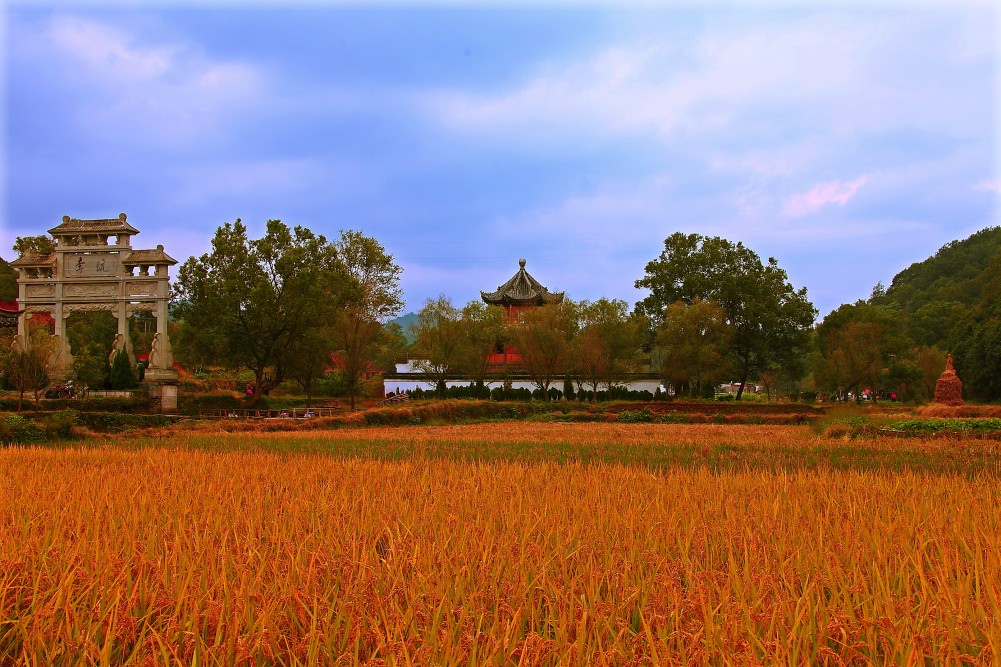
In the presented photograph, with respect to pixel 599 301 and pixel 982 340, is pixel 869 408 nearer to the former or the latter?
pixel 982 340

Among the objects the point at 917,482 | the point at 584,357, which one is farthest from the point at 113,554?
the point at 584,357

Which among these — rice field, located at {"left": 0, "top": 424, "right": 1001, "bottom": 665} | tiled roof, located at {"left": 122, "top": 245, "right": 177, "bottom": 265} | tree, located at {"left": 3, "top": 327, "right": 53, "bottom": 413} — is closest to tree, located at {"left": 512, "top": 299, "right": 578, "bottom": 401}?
tiled roof, located at {"left": 122, "top": 245, "right": 177, "bottom": 265}

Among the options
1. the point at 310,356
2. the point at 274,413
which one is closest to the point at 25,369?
the point at 274,413

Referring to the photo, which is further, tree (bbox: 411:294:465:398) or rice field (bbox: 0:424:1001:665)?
tree (bbox: 411:294:465:398)

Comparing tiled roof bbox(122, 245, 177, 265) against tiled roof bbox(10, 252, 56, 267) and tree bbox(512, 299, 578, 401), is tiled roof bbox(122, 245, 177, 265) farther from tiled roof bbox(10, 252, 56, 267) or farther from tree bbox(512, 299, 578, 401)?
tree bbox(512, 299, 578, 401)

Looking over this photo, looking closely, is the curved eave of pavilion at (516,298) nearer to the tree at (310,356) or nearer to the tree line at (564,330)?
the tree line at (564,330)

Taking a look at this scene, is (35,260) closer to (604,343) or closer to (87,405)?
(87,405)

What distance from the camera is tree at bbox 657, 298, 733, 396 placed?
3441 cm

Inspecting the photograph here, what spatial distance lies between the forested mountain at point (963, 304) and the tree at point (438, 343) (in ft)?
78.1

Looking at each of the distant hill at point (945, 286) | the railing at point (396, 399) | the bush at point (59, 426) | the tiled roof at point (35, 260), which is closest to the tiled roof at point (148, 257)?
the tiled roof at point (35, 260)

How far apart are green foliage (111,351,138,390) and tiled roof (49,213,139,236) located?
496cm

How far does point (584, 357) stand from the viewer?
113 ft

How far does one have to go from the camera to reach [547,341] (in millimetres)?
35656

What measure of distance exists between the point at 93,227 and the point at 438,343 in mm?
15957
